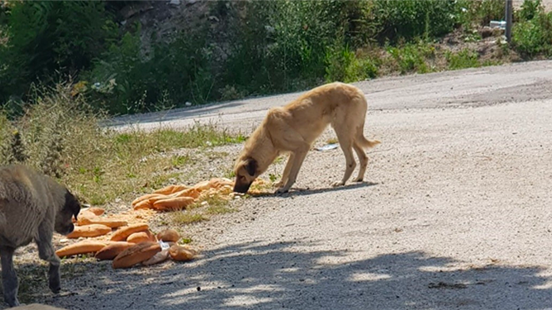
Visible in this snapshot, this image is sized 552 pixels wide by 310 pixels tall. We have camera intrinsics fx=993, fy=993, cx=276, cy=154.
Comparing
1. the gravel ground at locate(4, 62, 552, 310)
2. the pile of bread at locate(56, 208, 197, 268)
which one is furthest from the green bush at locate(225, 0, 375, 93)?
the pile of bread at locate(56, 208, 197, 268)

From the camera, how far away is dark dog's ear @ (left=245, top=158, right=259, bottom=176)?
1230cm

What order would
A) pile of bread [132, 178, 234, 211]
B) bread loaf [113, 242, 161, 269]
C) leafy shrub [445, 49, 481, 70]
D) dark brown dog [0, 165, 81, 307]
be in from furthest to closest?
leafy shrub [445, 49, 481, 70], pile of bread [132, 178, 234, 211], bread loaf [113, 242, 161, 269], dark brown dog [0, 165, 81, 307]

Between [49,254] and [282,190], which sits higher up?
[49,254]

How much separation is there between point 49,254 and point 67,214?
773 millimetres

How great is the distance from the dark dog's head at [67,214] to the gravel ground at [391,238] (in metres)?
0.43

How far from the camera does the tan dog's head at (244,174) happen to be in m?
12.3

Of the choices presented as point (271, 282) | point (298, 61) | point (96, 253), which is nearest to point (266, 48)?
point (298, 61)

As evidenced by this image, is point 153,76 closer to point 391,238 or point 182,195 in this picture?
point 182,195

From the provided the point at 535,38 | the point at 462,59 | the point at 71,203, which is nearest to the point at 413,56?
the point at 462,59

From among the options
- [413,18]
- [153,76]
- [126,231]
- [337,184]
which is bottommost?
[153,76]

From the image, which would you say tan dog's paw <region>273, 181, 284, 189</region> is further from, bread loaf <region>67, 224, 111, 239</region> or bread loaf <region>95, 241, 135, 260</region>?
bread loaf <region>95, 241, 135, 260</region>

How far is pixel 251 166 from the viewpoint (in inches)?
487

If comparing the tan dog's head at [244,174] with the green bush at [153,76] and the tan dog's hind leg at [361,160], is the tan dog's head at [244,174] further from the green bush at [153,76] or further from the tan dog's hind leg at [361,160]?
the green bush at [153,76]

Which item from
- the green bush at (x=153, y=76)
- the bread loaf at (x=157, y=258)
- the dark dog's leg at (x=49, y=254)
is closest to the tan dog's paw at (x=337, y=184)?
the bread loaf at (x=157, y=258)
